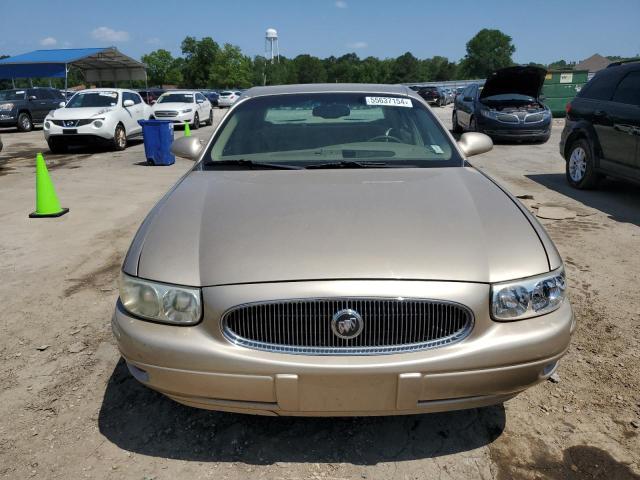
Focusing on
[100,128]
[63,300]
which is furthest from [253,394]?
[100,128]

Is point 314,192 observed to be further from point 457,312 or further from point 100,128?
point 100,128

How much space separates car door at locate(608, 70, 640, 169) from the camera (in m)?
6.57

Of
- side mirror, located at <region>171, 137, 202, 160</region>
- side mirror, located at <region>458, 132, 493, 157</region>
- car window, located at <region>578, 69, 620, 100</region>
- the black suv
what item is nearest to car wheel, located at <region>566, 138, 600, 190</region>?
the black suv

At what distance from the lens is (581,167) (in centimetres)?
797

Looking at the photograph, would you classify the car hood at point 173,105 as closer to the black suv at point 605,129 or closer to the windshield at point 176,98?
the windshield at point 176,98

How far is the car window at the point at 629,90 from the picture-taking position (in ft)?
22.3

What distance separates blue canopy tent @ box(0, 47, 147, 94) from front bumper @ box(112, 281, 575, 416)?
112 feet

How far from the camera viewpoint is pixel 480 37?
13088 cm

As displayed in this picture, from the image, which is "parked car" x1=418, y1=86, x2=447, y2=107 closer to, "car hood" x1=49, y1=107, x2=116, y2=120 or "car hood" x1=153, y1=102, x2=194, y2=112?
"car hood" x1=153, y1=102, x2=194, y2=112

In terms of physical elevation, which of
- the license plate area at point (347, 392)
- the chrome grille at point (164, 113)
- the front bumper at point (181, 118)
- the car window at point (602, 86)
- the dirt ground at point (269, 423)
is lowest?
the dirt ground at point (269, 423)

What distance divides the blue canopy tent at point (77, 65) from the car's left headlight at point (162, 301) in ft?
111

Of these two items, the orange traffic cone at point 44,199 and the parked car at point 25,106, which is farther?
the parked car at point 25,106

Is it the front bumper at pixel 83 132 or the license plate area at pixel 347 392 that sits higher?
the front bumper at pixel 83 132

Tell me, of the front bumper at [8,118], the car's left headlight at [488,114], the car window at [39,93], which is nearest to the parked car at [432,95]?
the car's left headlight at [488,114]
